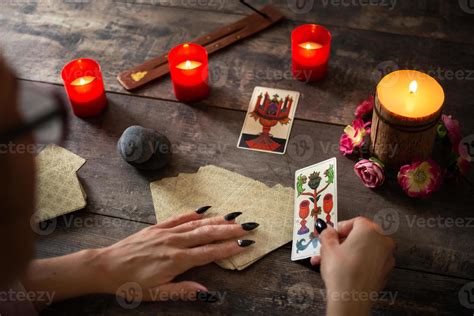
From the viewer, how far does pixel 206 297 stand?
→ 1189 millimetres

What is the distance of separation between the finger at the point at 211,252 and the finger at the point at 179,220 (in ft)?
0.26

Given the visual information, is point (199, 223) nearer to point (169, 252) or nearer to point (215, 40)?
point (169, 252)

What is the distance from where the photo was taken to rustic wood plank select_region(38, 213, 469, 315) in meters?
1.17

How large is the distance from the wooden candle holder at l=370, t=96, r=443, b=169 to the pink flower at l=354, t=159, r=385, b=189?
39mm

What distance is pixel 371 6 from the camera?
188 cm

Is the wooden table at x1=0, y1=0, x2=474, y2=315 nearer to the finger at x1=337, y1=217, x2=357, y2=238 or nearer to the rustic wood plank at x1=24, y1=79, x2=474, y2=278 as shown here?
the rustic wood plank at x1=24, y1=79, x2=474, y2=278

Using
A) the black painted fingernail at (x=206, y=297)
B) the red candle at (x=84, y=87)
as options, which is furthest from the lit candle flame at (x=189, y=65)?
the black painted fingernail at (x=206, y=297)

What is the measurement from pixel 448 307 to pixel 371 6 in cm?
107

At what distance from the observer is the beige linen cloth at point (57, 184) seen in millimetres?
1363

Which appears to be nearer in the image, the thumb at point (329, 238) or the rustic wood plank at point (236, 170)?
the thumb at point (329, 238)

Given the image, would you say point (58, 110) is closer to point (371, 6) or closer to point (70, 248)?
point (70, 248)

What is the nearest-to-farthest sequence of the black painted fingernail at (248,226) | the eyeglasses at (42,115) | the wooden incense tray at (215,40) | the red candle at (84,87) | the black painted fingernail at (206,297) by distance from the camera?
the eyeglasses at (42,115), the black painted fingernail at (206,297), the black painted fingernail at (248,226), the red candle at (84,87), the wooden incense tray at (215,40)

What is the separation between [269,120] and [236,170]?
193mm

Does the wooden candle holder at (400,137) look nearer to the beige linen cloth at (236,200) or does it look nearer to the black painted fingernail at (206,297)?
the beige linen cloth at (236,200)
